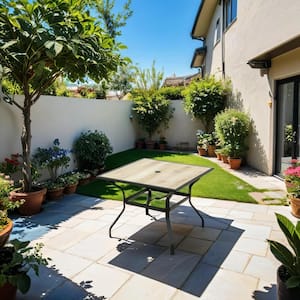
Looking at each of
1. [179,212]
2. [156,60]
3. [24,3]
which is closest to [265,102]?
[179,212]

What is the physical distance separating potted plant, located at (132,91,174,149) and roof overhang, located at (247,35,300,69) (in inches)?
203

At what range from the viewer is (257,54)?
23.2ft

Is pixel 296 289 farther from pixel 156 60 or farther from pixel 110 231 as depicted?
pixel 156 60

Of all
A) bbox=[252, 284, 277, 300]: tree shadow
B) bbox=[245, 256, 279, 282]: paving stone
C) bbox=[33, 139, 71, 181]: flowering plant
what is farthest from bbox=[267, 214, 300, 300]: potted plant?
bbox=[33, 139, 71, 181]: flowering plant

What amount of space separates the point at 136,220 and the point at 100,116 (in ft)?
17.4

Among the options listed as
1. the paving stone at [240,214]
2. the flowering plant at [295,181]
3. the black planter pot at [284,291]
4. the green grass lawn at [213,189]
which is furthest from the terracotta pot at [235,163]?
the black planter pot at [284,291]

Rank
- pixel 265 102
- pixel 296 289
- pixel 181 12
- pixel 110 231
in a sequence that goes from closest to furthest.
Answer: pixel 296 289
pixel 110 231
pixel 265 102
pixel 181 12

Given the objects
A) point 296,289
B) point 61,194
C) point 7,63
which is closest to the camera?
point 296,289

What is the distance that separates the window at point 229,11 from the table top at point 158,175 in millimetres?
7597

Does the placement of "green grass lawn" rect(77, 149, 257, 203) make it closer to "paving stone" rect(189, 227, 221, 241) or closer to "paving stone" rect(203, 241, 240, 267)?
"paving stone" rect(189, 227, 221, 241)

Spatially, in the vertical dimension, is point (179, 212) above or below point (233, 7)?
below

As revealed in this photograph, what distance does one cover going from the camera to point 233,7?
9.48 meters

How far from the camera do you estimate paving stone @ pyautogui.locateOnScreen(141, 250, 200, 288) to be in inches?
107

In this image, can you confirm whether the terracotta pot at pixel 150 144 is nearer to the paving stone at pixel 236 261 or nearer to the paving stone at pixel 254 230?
the paving stone at pixel 254 230
